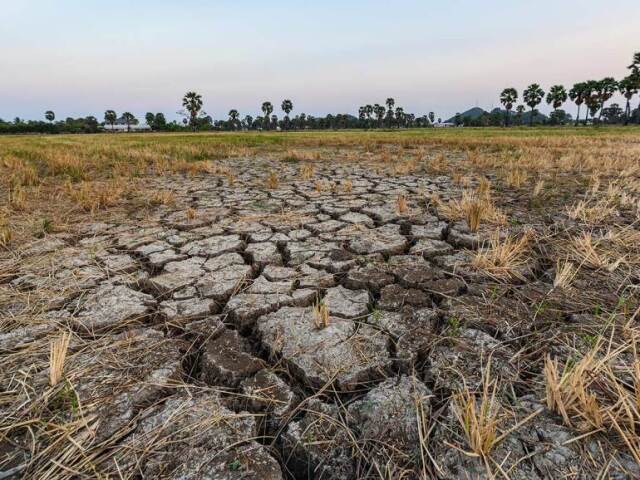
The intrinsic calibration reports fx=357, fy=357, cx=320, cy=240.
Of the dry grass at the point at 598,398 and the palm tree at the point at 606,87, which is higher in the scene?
the palm tree at the point at 606,87

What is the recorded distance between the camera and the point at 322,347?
162 cm

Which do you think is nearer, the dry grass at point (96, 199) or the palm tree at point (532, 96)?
the dry grass at point (96, 199)

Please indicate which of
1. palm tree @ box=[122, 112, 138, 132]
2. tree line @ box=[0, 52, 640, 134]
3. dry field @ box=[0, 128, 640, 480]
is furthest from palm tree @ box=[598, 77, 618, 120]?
palm tree @ box=[122, 112, 138, 132]

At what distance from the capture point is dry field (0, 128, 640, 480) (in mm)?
1092

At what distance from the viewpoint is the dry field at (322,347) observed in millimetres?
1092

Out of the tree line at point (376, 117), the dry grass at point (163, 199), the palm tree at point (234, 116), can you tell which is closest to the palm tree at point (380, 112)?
the tree line at point (376, 117)

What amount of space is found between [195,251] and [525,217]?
10.3 ft

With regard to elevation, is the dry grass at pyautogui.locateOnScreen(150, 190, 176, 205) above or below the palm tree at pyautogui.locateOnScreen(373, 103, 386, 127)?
below

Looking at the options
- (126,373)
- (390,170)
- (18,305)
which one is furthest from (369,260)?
(390,170)

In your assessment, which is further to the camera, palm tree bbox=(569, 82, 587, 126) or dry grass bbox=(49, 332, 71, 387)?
palm tree bbox=(569, 82, 587, 126)

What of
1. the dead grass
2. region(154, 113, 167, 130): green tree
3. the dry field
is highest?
region(154, 113, 167, 130): green tree

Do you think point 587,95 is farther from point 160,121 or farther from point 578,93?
point 160,121

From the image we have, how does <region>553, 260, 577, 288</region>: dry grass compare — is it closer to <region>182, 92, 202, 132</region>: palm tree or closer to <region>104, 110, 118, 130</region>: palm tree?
<region>182, 92, 202, 132</region>: palm tree

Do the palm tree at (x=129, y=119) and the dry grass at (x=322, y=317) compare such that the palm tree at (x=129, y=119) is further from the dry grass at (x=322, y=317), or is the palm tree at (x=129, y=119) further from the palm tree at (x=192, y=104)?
the dry grass at (x=322, y=317)
